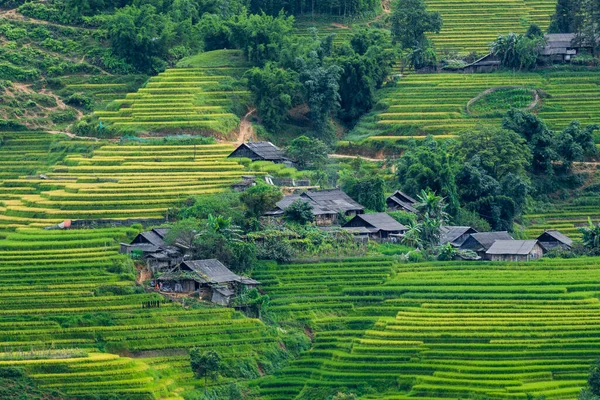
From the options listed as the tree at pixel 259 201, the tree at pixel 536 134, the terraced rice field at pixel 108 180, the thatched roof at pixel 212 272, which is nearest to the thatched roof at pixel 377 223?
the tree at pixel 259 201

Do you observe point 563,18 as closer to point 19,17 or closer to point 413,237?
point 413,237

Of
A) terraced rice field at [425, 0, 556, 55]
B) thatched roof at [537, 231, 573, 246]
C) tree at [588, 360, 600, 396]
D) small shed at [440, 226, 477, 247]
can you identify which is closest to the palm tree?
small shed at [440, 226, 477, 247]

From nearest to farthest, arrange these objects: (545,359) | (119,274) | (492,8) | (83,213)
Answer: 1. (545,359)
2. (119,274)
3. (83,213)
4. (492,8)

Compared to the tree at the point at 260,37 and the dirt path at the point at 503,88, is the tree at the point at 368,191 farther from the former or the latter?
the tree at the point at 260,37

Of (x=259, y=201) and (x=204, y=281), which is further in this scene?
(x=259, y=201)

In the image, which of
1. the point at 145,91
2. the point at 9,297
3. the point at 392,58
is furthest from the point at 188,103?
the point at 9,297

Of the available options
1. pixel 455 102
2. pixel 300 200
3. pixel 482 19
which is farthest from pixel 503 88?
pixel 300 200

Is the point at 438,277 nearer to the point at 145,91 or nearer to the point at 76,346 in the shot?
the point at 76,346
